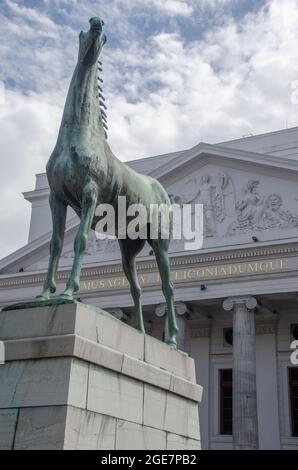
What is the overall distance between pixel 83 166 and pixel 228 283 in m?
20.8

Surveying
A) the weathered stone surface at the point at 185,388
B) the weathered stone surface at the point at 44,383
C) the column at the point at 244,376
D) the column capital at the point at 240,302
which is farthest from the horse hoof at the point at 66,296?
the column capital at the point at 240,302

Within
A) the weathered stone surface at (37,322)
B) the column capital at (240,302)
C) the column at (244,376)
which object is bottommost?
the weathered stone surface at (37,322)

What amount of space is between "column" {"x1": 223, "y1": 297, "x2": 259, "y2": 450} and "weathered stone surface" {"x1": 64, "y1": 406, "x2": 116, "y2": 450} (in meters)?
18.7

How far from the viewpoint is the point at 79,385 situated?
19.9ft

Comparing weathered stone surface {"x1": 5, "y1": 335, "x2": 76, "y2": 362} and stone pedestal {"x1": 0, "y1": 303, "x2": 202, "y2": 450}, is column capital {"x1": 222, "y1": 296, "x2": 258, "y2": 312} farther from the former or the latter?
weathered stone surface {"x1": 5, "y1": 335, "x2": 76, "y2": 362}

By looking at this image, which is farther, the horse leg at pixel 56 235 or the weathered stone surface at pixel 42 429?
the horse leg at pixel 56 235

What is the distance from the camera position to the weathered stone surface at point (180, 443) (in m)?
7.51

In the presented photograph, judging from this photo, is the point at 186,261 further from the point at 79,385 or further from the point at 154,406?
the point at 79,385

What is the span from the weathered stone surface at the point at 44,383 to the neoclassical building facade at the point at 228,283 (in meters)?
19.5

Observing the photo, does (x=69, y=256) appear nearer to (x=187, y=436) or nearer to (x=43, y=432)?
(x=187, y=436)

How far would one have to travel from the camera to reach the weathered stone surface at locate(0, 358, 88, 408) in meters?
5.92

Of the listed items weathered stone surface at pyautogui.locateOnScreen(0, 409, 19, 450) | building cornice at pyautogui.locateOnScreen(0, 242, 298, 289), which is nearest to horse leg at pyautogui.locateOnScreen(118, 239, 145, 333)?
weathered stone surface at pyautogui.locateOnScreen(0, 409, 19, 450)

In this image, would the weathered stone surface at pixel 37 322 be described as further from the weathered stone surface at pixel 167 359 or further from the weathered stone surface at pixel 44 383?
the weathered stone surface at pixel 167 359

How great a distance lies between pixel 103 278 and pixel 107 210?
22883mm
